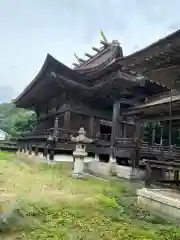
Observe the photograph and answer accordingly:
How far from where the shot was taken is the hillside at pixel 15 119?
37250 mm

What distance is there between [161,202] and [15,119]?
42721mm

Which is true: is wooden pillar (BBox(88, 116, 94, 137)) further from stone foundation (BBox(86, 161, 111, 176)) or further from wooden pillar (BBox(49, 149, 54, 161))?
wooden pillar (BBox(49, 149, 54, 161))

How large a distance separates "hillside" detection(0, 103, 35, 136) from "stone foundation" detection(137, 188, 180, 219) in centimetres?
3051

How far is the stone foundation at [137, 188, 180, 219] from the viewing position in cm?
554

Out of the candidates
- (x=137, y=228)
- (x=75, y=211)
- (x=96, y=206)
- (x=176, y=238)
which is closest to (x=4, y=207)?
(x=75, y=211)

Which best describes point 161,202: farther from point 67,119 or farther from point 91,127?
point 91,127

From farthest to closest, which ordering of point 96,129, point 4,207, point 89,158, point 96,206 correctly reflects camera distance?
point 96,129 < point 89,158 < point 96,206 < point 4,207

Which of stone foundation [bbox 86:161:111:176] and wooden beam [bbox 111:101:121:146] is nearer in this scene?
stone foundation [bbox 86:161:111:176]

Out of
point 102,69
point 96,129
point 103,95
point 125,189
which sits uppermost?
point 102,69

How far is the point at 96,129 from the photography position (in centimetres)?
1803

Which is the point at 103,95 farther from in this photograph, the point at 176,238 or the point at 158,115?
the point at 176,238

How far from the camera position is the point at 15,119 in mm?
45875

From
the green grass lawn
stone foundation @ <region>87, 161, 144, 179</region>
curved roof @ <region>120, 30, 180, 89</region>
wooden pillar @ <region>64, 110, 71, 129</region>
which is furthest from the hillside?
curved roof @ <region>120, 30, 180, 89</region>

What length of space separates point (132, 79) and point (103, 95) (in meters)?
2.61
